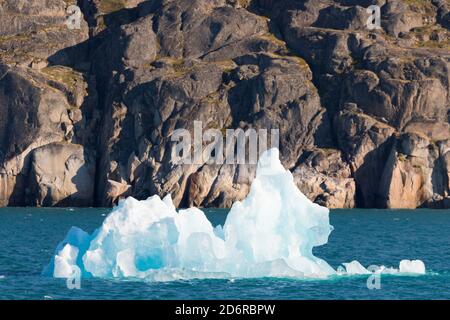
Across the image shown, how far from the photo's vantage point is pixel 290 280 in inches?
2970

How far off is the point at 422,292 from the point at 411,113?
113050 millimetres

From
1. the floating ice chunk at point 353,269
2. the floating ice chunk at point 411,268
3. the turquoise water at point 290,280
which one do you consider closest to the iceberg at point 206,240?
the turquoise water at point 290,280

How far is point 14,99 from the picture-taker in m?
191

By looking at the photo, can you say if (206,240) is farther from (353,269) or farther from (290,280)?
(353,269)

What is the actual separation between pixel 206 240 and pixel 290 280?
6.46m

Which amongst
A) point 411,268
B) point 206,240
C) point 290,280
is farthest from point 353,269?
point 206,240

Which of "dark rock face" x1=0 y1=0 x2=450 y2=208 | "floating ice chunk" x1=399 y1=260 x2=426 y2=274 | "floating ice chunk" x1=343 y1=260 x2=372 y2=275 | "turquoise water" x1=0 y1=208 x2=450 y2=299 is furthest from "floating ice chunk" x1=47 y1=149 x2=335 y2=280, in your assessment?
"dark rock face" x1=0 y1=0 x2=450 y2=208

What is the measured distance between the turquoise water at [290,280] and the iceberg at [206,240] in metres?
1.31

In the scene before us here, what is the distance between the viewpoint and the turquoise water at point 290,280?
230 ft

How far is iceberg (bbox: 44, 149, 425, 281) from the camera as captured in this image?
74000mm

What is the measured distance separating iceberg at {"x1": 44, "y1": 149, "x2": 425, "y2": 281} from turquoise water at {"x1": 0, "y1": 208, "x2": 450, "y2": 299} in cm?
131

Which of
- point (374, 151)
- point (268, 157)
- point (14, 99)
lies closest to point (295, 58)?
point (374, 151)
